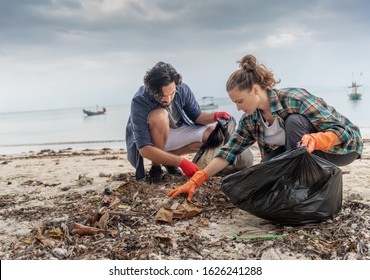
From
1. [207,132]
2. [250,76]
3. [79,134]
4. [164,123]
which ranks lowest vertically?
[79,134]

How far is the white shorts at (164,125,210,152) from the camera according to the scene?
→ 140 inches

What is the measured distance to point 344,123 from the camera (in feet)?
8.19

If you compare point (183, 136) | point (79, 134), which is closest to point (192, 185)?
point (183, 136)

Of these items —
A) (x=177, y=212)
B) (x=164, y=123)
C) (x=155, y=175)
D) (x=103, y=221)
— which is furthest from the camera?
(x=155, y=175)

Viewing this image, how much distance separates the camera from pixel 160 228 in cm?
225

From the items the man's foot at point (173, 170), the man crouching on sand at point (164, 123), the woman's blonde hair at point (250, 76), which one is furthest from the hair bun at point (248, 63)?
the man's foot at point (173, 170)

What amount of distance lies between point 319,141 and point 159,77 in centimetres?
142

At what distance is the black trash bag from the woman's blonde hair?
0.56m

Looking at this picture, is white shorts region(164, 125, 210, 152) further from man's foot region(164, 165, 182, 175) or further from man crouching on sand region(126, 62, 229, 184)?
man's foot region(164, 165, 182, 175)

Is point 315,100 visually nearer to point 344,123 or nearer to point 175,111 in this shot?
point 344,123

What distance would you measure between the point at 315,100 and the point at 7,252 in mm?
2151

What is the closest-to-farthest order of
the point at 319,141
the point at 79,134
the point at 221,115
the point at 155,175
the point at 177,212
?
1. the point at 319,141
2. the point at 177,212
3. the point at 155,175
4. the point at 221,115
5. the point at 79,134

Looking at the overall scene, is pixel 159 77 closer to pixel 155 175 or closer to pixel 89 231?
pixel 155 175

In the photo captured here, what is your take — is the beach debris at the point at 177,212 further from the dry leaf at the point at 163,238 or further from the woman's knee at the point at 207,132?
the woman's knee at the point at 207,132
